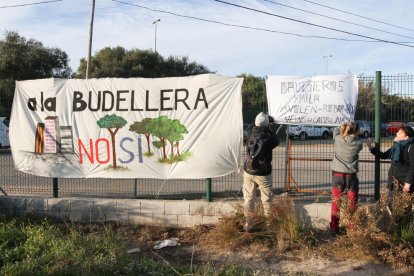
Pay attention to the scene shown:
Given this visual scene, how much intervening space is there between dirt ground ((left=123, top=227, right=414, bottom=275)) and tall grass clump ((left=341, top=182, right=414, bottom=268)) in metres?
0.14

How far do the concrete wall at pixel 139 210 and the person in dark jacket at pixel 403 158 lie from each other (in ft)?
3.60

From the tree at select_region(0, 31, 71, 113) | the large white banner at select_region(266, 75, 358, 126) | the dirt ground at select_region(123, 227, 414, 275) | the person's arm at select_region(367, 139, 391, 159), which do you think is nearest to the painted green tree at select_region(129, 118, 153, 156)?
the dirt ground at select_region(123, 227, 414, 275)

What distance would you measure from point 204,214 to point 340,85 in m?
3.03

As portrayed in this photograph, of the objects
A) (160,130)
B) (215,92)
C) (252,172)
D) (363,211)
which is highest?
(215,92)

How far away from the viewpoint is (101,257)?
16.7 ft

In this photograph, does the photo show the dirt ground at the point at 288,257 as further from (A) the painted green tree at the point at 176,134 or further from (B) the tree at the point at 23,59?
(B) the tree at the point at 23,59

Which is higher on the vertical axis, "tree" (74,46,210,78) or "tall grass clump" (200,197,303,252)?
"tree" (74,46,210,78)

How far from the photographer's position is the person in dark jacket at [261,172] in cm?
631

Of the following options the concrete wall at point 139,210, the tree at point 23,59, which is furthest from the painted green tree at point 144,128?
the tree at point 23,59

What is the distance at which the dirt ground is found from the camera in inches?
208

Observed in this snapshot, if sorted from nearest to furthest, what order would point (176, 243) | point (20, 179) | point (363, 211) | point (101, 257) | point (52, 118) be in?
1. point (101, 257)
2. point (363, 211)
3. point (176, 243)
4. point (52, 118)
5. point (20, 179)

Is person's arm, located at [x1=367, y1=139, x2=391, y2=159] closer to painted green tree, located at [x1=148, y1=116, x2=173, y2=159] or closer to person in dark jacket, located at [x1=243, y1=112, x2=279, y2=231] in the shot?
person in dark jacket, located at [x1=243, y1=112, x2=279, y2=231]

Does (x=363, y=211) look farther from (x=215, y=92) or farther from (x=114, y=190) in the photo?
(x=114, y=190)

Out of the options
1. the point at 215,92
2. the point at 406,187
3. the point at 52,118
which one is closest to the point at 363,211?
the point at 406,187
